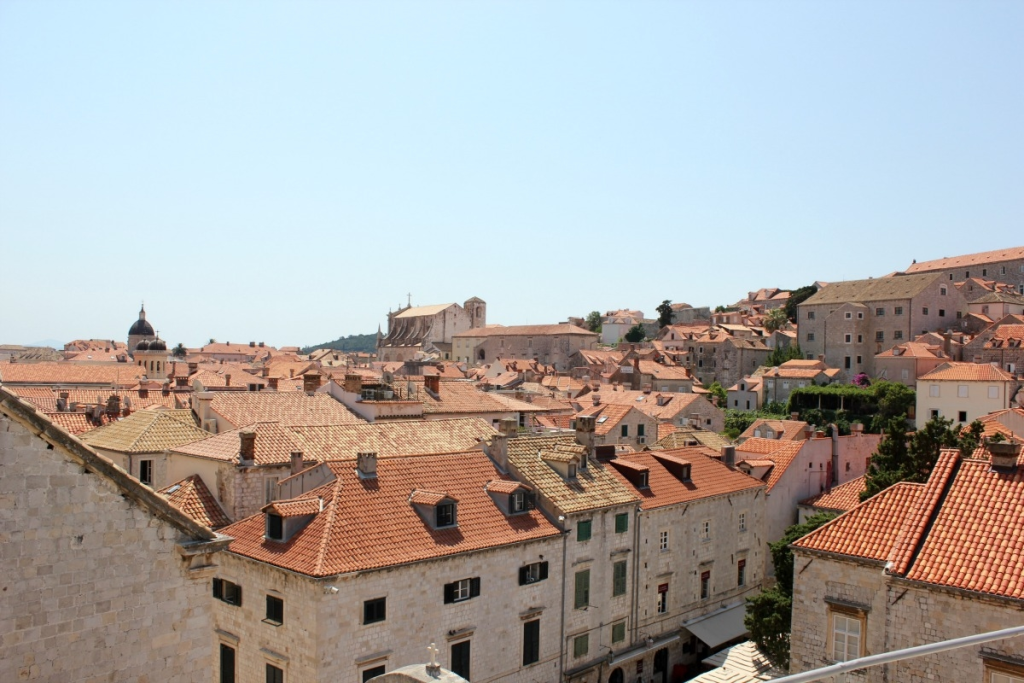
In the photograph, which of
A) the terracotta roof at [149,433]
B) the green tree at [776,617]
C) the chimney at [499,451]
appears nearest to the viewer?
the green tree at [776,617]

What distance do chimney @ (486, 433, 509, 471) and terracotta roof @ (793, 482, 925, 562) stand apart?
10044 millimetres

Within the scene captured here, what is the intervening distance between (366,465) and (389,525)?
1916 millimetres

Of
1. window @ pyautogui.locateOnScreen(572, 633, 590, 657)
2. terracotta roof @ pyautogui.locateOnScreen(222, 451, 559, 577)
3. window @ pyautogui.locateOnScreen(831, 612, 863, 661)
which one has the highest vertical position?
terracotta roof @ pyautogui.locateOnScreen(222, 451, 559, 577)

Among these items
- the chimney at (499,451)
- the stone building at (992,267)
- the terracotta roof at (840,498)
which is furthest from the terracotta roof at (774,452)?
the stone building at (992,267)

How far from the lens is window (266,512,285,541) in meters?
18.9

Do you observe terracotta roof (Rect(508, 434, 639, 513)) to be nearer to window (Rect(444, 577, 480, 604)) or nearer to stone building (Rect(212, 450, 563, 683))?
stone building (Rect(212, 450, 563, 683))

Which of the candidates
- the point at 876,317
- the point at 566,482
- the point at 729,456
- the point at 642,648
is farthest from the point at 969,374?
the point at 566,482

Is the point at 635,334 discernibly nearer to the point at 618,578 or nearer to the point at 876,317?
the point at 876,317

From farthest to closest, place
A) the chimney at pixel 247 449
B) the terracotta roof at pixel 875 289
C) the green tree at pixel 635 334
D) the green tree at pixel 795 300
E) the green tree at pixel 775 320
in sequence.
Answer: the green tree at pixel 635 334
the green tree at pixel 795 300
the green tree at pixel 775 320
the terracotta roof at pixel 875 289
the chimney at pixel 247 449

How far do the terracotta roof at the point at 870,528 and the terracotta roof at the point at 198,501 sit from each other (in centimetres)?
1552

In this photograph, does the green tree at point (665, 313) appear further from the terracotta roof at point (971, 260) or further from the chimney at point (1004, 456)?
the chimney at point (1004, 456)

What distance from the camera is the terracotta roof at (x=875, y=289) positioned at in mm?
81375

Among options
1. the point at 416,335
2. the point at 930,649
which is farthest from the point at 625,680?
the point at 416,335

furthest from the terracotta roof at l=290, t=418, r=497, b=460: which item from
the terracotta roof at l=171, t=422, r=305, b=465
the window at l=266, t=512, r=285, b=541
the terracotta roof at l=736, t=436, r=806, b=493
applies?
the terracotta roof at l=736, t=436, r=806, b=493
